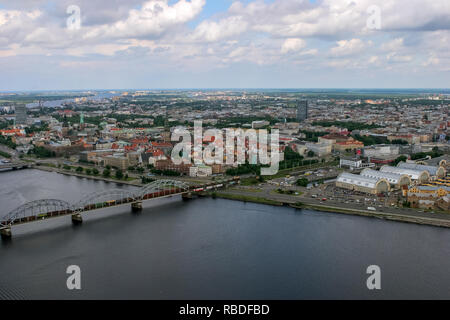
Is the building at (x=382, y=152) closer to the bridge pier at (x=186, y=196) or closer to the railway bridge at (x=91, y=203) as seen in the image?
the railway bridge at (x=91, y=203)

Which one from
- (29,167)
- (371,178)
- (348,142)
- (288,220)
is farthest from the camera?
(348,142)

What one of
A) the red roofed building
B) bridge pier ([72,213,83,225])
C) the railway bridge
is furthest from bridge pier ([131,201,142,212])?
the red roofed building

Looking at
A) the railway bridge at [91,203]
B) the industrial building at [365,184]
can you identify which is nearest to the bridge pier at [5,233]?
the railway bridge at [91,203]

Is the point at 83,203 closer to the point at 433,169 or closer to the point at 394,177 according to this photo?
the point at 394,177

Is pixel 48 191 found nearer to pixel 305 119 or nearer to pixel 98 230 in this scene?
pixel 98 230

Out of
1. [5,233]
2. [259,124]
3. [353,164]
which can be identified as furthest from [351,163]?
[259,124]

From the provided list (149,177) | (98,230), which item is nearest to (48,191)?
(149,177)
